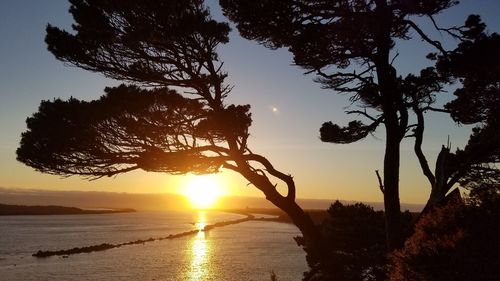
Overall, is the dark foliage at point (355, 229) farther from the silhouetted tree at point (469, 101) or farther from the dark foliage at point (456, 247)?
the dark foliage at point (456, 247)

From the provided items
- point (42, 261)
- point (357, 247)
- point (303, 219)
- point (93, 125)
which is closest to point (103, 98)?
point (93, 125)

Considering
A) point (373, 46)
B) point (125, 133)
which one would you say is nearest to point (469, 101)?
Result: point (373, 46)

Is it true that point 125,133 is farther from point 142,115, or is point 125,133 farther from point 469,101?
point 469,101

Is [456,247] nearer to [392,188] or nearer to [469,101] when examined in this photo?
[392,188]

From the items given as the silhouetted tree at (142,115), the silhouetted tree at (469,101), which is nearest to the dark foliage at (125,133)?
the silhouetted tree at (142,115)

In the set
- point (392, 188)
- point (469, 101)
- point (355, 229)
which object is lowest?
point (355, 229)

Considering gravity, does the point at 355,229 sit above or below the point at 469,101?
below

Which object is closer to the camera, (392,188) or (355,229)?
(392,188)

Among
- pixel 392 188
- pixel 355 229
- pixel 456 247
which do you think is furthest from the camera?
pixel 355 229

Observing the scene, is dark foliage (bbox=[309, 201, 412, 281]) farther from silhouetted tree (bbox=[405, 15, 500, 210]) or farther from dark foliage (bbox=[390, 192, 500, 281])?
dark foliage (bbox=[390, 192, 500, 281])

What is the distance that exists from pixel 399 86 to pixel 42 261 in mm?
36884

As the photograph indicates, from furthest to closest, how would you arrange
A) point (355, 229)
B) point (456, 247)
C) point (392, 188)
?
point (355, 229)
point (392, 188)
point (456, 247)

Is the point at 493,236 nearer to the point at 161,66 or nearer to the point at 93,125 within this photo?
the point at 161,66

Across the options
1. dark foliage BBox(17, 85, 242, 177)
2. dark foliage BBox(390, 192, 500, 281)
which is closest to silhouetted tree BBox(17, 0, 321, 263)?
dark foliage BBox(17, 85, 242, 177)
